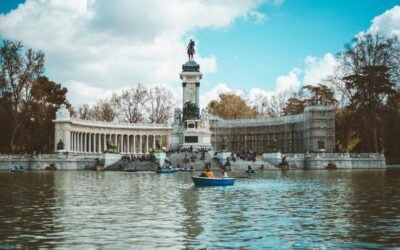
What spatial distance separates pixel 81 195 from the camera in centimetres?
2739

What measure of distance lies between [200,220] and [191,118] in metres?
64.4

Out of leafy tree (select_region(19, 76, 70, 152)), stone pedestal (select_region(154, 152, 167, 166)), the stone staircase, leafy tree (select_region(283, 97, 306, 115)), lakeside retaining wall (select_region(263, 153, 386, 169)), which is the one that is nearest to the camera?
the stone staircase

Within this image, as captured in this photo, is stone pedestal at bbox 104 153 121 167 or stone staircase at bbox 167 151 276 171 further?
stone pedestal at bbox 104 153 121 167

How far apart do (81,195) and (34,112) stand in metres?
50.8

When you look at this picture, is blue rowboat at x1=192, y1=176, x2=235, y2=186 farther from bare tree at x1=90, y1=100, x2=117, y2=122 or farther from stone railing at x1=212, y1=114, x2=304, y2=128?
bare tree at x1=90, y1=100, x2=117, y2=122

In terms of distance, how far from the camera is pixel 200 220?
18125mm

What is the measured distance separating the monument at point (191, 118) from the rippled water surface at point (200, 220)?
52782 millimetres

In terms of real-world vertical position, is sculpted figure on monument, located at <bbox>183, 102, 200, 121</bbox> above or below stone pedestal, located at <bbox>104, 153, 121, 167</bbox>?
above

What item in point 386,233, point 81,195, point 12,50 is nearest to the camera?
Answer: point 386,233

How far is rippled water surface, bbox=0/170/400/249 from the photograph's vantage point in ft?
46.6

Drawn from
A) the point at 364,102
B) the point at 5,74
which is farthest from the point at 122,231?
the point at 5,74

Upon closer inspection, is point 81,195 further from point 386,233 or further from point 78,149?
Result: point 78,149

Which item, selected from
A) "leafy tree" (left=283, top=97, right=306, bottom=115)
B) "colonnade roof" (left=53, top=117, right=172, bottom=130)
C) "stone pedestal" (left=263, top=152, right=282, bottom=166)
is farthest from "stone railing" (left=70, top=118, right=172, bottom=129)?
"stone pedestal" (left=263, top=152, right=282, bottom=166)

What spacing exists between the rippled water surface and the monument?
52.8 meters
